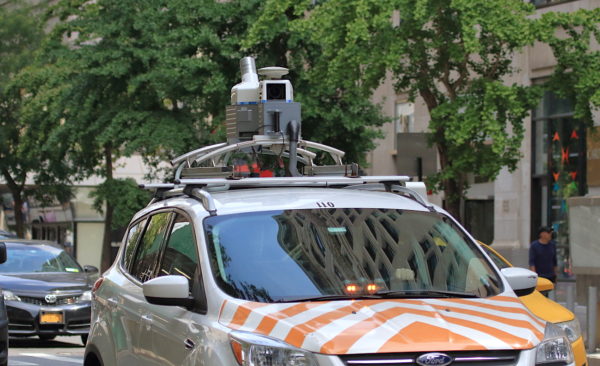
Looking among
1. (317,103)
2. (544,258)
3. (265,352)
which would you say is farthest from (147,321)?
(317,103)

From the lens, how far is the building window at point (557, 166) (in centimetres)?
2672

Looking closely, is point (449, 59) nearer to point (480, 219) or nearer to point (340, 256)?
point (480, 219)

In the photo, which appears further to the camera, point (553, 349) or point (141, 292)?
point (141, 292)

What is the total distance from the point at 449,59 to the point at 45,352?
891 centimetres

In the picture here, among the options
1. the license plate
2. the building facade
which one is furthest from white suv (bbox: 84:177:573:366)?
the building facade

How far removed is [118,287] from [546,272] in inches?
487

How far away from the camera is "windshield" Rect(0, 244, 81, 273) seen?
763 inches

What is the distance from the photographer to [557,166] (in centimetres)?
2755

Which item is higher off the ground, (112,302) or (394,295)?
(394,295)

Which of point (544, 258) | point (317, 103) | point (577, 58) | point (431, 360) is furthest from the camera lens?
point (317, 103)

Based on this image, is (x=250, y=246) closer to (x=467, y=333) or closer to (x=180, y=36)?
(x=467, y=333)

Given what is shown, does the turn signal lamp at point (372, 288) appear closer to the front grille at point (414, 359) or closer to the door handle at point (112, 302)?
the front grille at point (414, 359)

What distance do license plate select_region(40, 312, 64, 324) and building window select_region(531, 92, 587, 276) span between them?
1262 centimetres

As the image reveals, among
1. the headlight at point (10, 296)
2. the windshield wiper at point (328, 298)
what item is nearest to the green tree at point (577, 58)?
the headlight at point (10, 296)
